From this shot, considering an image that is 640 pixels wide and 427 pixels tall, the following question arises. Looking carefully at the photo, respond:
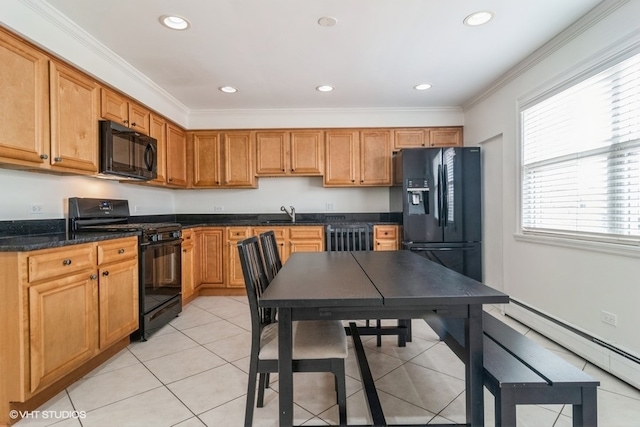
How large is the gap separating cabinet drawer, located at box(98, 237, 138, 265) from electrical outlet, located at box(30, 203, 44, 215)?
0.66 meters

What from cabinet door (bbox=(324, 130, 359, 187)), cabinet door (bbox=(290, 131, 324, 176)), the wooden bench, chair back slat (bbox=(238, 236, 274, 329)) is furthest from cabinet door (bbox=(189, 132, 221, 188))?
the wooden bench

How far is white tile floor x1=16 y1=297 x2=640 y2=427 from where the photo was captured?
5.33ft

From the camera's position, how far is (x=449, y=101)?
3.97m

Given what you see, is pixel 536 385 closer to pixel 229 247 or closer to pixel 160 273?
pixel 160 273

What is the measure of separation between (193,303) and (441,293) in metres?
3.34

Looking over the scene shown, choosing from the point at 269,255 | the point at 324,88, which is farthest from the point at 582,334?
the point at 324,88

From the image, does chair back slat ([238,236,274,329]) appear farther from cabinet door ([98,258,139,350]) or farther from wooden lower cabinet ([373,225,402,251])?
wooden lower cabinet ([373,225,402,251])

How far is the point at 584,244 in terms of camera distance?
224 cm

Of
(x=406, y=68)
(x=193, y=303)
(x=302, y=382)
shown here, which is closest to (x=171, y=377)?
(x=302, y=382)

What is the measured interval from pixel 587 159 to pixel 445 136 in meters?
2.08

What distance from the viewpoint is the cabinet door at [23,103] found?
1.80 metres

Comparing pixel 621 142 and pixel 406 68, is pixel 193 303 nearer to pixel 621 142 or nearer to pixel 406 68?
pixel 406 68

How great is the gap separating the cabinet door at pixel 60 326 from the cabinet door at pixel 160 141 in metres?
1.79

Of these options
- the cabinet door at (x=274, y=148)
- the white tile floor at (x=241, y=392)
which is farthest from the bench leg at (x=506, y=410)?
the cabinet door at (x=274, y=148)
